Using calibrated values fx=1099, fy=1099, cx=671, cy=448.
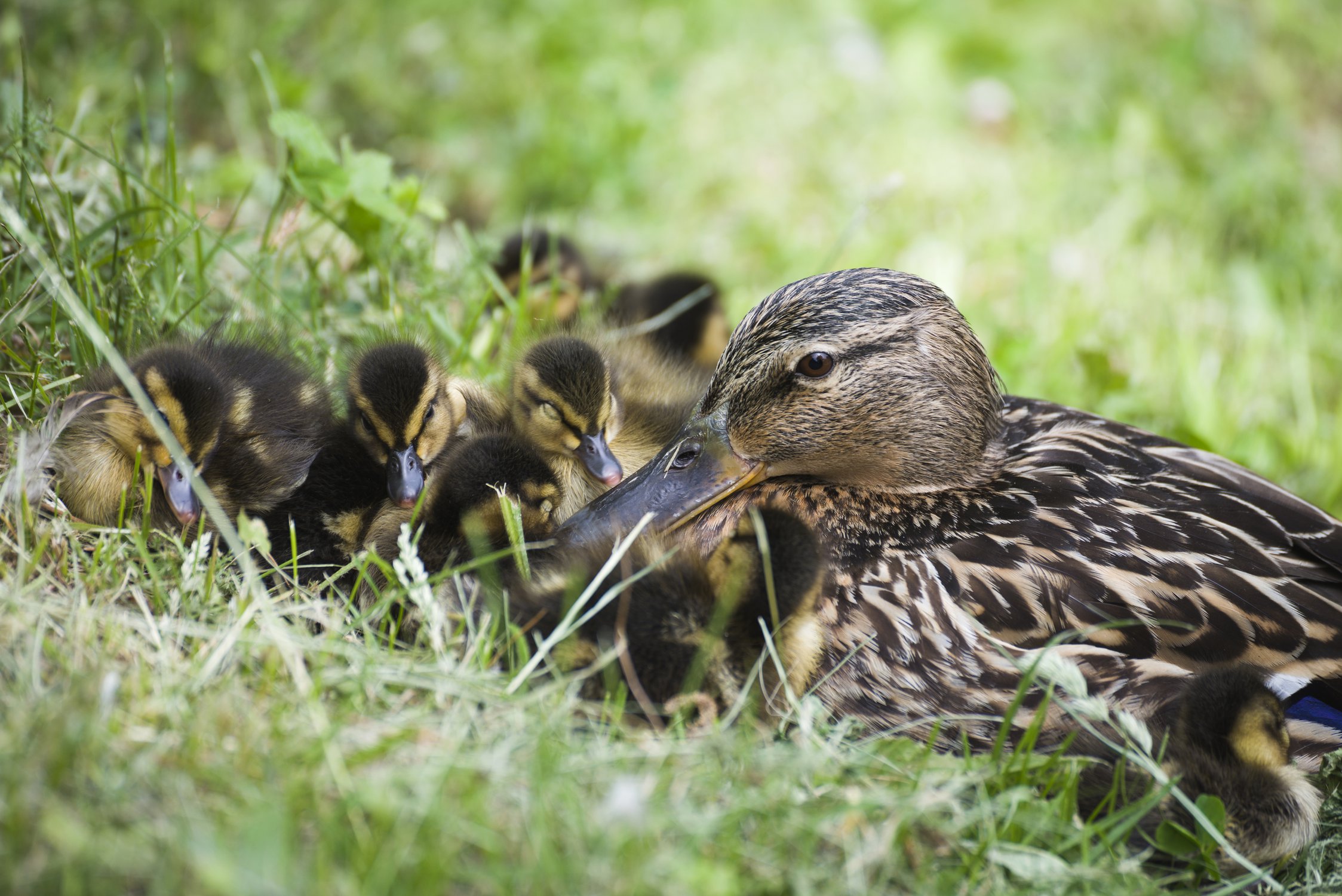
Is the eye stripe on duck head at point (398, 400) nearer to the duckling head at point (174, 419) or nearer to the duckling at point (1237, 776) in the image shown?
the duckling head at point (174, 419)

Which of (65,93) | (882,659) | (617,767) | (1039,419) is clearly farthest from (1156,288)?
(65,93)

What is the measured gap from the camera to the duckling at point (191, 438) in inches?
80.4

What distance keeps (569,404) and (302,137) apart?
114 centimetres

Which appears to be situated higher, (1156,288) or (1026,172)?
(1026,172)

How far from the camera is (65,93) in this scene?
3475mm

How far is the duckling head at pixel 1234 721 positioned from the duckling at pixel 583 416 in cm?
122

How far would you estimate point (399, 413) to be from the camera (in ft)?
7.27

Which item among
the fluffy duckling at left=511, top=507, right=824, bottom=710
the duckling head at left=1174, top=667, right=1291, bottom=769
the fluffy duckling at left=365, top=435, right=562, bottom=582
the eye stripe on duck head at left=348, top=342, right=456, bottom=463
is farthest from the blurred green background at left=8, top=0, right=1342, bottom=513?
the duckling head at left=1174, top=667, right=1291, bottom=769

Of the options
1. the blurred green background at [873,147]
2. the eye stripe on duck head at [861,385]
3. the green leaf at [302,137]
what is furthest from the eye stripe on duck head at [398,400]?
the green leaf at [302,137]

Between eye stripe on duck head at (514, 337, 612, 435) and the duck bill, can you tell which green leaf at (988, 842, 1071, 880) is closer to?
the duck bill

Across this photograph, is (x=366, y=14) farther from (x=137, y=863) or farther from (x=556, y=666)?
(x=137, y=863)

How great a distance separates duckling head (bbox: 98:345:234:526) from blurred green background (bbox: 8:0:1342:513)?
2.89 feet

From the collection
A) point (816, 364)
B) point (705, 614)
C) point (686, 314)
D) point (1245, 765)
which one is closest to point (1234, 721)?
point (1245, 765)

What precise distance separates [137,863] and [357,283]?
219 cm
